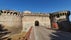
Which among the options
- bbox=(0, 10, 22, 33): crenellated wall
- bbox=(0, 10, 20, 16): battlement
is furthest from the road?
bbox=(0, 10, 20, 16): battlement

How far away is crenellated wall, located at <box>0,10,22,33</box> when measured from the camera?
104ft

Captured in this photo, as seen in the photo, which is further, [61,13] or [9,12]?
[61,13]

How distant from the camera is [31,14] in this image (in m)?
35.4

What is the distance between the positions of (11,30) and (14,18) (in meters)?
3.61

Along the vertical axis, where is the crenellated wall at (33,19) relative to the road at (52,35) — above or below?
above

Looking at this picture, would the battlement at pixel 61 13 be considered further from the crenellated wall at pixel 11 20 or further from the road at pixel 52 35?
the road at pixel 52 35

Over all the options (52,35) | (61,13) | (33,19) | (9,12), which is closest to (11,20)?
(9,12)

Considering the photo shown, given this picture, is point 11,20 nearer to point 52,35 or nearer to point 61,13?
point 61,13

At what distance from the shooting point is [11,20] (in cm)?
3241

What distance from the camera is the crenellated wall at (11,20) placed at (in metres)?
31.6

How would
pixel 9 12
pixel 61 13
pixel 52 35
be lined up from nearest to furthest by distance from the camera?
pixel 52 35 → pixel 9 12 → pixel 61 13

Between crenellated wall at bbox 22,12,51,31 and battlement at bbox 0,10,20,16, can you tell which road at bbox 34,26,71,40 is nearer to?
battlement at bbox 0,10,20,16

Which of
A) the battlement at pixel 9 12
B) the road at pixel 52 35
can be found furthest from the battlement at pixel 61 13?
the road at pixel 52 35

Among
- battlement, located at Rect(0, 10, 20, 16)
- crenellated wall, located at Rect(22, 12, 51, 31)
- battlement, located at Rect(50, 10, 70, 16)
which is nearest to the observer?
battlement, located at Rect(0, 10, 20, 16)
